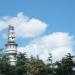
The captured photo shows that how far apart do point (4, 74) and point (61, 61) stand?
13125 millimetres

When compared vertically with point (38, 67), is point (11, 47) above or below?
above

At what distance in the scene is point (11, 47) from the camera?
101m

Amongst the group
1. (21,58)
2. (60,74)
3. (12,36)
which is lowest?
(60,74)

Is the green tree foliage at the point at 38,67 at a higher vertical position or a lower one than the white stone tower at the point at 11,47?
lower

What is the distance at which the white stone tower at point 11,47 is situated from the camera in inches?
3936

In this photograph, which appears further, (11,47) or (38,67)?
(11,47)

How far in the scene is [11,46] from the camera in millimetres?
101562

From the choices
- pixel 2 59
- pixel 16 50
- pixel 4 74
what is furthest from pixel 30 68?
pixel 16 50

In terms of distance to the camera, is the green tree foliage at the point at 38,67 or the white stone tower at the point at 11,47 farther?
the white stone tower at the point at 11,47

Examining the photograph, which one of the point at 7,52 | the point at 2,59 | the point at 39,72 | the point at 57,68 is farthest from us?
the point at 7,52

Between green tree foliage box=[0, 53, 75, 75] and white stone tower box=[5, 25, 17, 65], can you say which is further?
white stone tower box=[5, 25, 17, 65]

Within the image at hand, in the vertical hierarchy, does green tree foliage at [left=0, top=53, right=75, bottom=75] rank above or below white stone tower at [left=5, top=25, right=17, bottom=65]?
below

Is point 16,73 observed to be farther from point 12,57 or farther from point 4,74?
point 12,57

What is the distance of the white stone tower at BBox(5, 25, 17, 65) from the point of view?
99963 mm
